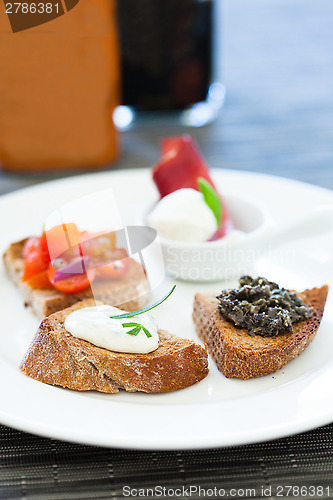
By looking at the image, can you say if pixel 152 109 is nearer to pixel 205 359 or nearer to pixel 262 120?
pixel 262 120

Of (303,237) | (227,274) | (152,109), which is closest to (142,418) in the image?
(227,274)

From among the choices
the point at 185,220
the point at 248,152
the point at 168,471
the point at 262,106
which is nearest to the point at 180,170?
the point at 185,220

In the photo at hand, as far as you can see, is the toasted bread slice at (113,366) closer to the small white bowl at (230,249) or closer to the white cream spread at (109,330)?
the white cream spread at (109,330)

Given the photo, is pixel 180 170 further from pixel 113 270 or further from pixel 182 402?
pixel 182 402

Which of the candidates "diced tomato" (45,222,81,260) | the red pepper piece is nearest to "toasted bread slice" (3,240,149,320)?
"diced tomato" (45,222,81,260)

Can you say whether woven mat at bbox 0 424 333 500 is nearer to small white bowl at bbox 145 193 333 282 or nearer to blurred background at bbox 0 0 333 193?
small white bowl at bbox 145 193 333 282

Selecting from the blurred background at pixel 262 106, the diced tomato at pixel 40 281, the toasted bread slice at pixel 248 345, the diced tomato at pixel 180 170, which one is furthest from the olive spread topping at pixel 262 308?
the blurred background at pixel 262 106

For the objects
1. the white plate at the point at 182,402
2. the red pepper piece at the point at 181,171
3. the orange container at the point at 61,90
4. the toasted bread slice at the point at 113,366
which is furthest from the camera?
the orange container at the point at 61,90
